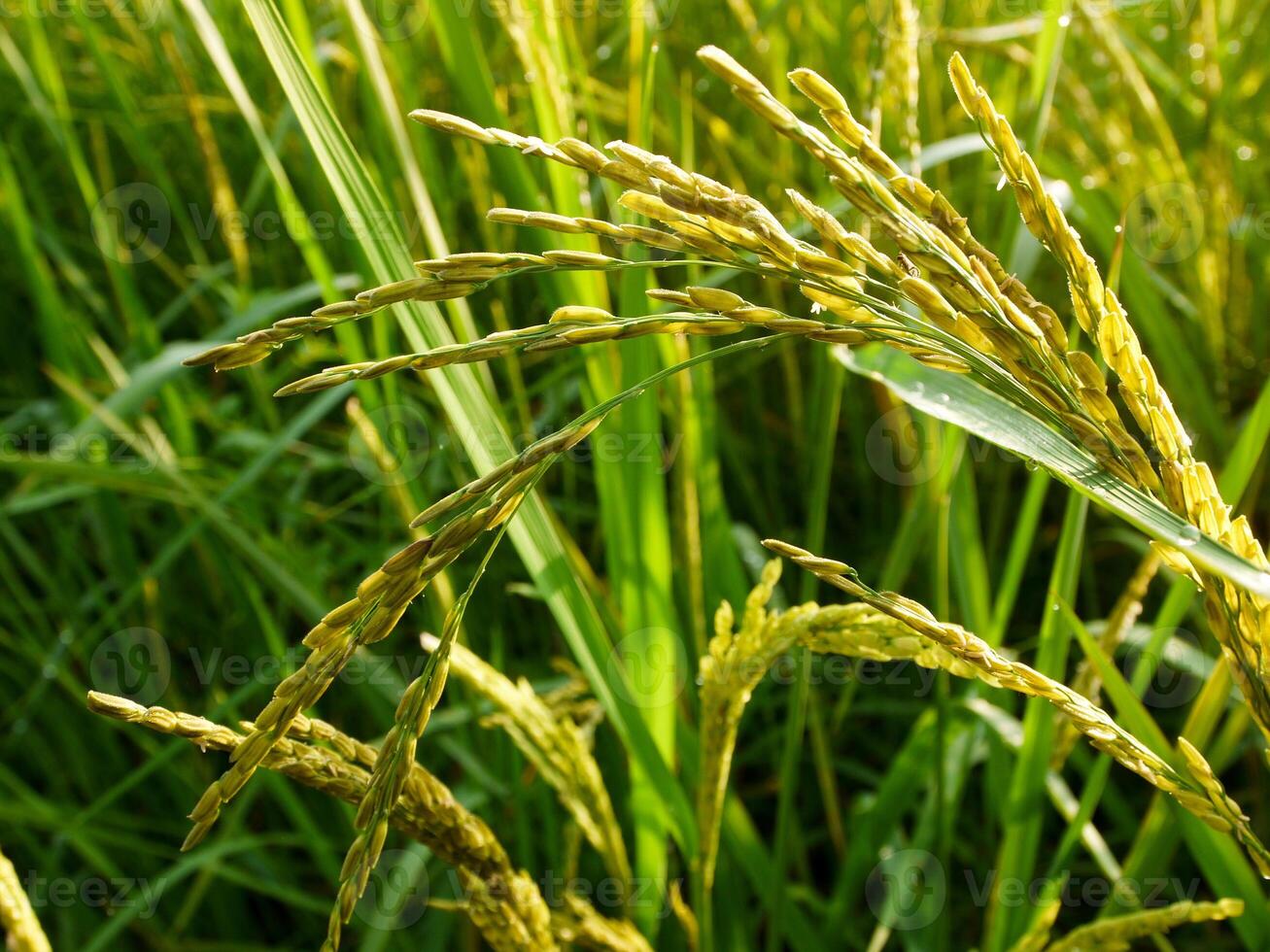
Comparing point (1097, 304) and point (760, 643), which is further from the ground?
point (1097, 304)

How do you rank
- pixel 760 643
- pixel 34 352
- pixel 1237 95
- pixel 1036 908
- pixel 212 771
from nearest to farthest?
pixel 760 643 < pixel 1036 908 < pixel 212 771 < pixel 1237 95 < pixel 34 352

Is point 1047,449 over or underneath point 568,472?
over

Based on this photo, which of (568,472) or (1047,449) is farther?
(568,472)

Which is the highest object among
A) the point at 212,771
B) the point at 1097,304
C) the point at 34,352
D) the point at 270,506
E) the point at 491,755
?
the point at 1097,304

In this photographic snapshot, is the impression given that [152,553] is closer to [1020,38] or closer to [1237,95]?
[1020,38]

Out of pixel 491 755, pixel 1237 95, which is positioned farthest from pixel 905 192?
pixel 1237 95

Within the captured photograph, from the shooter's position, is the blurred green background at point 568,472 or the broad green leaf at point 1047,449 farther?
the blurred green background at point 568,472

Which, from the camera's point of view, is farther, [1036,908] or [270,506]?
[270,506]

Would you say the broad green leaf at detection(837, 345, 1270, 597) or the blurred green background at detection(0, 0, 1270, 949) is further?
the blurred green background at detection(0, 0, 1270, 949)
